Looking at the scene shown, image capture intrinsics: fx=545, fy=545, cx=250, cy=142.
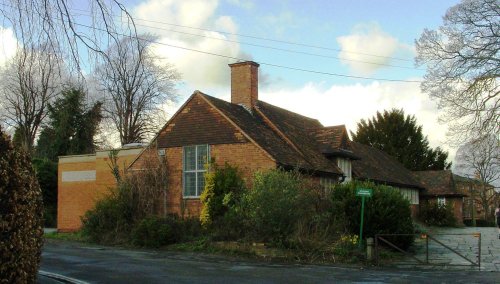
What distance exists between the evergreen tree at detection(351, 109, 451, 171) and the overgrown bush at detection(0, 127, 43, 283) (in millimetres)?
56030

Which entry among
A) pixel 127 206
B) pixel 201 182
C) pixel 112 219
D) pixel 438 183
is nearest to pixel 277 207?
pixel 201 182

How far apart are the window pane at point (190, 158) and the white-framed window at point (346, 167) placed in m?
8.01

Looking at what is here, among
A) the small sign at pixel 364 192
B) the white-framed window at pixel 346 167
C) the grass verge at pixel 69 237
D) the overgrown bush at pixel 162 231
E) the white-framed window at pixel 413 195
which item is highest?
the white-framed window at pixel 346 167

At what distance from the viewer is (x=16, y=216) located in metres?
6.64

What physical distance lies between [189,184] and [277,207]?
7.76 meters

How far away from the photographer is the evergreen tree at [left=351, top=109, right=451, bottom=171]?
198 feet

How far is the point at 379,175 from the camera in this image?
120ft

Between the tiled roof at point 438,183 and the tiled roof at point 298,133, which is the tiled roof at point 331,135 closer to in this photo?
the tiled roof at point 298,133

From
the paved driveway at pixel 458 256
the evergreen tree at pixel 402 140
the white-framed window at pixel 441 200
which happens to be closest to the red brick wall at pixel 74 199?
the paved driveway at pixel 458 256

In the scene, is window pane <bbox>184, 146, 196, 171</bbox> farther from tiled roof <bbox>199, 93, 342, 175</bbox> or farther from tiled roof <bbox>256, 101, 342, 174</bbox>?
tiled roof <bbox>256, 101, 342, 174</bbox>

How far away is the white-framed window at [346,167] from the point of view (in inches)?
1160

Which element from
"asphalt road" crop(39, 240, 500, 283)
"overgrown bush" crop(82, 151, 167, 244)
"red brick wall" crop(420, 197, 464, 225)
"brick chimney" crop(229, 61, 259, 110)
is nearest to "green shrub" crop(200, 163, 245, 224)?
"overgrown bush" crop(82, 151, 167, 244)

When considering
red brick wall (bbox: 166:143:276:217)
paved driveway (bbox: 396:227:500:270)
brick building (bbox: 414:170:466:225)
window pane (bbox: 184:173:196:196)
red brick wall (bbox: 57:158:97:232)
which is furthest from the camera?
brick building (bbox: 414:170:466:225)

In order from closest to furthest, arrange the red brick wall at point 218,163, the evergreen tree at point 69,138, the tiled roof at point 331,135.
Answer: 1. the red brick wall at point 218,163
2. the tiled roof at point 331,135
3. the evergreen tree at point 69,138
